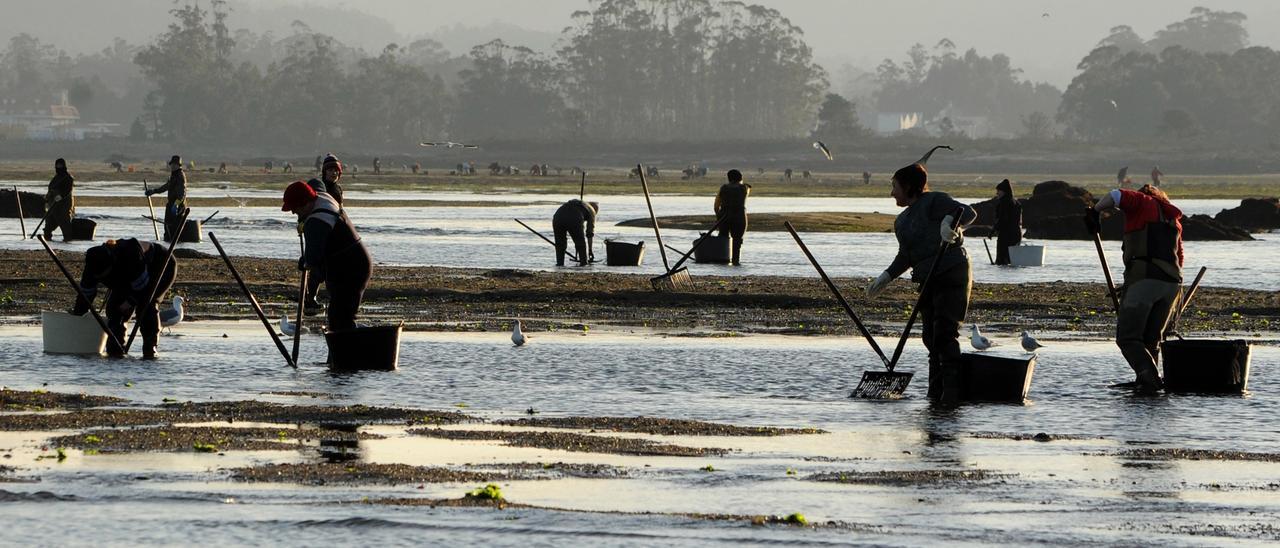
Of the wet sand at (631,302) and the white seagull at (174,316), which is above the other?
the white seagull at (174,316)

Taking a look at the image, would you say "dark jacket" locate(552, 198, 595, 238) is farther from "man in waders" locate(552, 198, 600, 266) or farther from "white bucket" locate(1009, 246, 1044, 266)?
"white bucket" locate(1009, 246, 1044, 266)

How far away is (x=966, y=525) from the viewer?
31.3ft

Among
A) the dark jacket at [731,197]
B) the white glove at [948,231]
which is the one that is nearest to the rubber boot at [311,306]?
the white glove at [948,231]

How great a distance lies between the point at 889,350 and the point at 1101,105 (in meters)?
183

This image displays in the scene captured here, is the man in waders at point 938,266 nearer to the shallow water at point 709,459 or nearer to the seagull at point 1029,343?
the shallow water at point 709,459

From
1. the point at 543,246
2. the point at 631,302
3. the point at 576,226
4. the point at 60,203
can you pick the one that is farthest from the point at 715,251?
the point at 60,203

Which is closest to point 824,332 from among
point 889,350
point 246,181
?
point 889,350

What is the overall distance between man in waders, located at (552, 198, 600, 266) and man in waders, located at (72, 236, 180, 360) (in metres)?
13.5

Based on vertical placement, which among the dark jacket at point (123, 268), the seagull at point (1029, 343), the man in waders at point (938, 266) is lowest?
the seagull at point (1029, 343)

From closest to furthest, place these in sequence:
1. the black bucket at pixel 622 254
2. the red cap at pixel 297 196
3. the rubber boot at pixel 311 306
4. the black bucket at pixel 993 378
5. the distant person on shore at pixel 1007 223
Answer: the black bucket at pixel 993 378
the red cap at pixel 297 196
the rubber boot at pixel 311 306
the black bucket at pixel 622 254
the distant person on shore at pixel 1007 223

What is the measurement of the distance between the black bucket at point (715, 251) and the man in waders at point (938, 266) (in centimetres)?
1710

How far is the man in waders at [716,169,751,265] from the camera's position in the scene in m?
30.7

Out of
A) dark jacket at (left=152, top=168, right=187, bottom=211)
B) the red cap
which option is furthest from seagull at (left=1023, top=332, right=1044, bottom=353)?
dark jacket at (left=152, top=168, right=187, bottom=211)

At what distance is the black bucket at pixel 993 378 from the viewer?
14445 millimetres
